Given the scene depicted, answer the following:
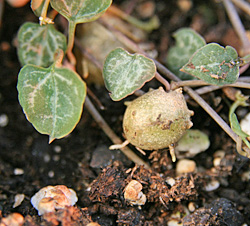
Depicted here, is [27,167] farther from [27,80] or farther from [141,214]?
[141,214]

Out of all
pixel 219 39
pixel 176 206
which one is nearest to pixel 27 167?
pixel 176 206

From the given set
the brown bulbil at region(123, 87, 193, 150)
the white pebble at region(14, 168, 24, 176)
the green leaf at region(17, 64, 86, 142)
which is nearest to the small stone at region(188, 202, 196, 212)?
the brown bulbil at region(123, 87, 193, 150)

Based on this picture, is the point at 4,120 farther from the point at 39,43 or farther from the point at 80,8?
the point at 80,8

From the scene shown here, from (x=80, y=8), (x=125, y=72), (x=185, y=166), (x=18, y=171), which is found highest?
(x=80, y=8)

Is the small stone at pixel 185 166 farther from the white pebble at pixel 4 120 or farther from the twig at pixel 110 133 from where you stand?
the white pebble at pixel 4 120

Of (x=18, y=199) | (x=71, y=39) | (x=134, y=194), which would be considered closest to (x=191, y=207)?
(x=134, y=194)

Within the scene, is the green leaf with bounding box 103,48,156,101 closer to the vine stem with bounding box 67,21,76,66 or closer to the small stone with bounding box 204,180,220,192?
the vine stem with bounding box 67,21,76,66

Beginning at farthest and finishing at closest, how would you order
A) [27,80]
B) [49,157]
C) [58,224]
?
[49,157] < [27,80] < [58,224]

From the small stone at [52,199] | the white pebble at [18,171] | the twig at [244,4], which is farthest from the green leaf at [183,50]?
the white pebble at [18,171]
